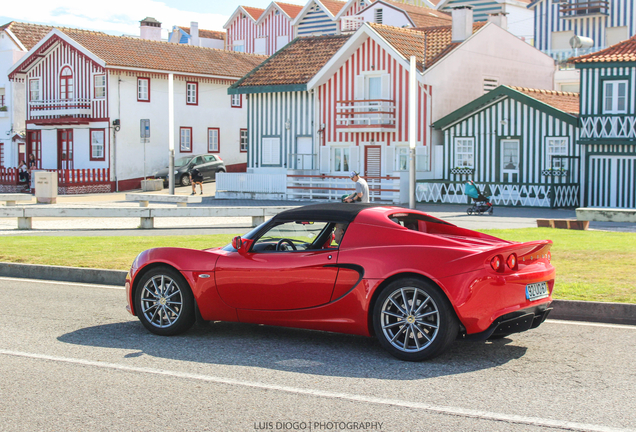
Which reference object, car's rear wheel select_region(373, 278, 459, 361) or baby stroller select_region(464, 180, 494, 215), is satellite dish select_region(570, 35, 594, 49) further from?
car's rear wheel select_region(373, 278, 459, 361)

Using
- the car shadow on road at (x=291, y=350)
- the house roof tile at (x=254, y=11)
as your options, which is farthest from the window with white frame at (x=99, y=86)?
the car shadow on road at (x=291, y=350)

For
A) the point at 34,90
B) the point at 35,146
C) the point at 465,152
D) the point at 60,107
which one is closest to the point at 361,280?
the point at 465,152

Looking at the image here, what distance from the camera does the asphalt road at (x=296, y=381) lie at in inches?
204

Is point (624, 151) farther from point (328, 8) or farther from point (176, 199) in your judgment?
point (328, 8)

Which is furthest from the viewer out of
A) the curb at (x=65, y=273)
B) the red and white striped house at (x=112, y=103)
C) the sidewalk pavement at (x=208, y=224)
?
the red and white striped house at (x=112, y=103)

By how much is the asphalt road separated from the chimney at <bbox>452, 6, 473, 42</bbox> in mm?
29024

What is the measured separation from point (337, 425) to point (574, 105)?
29859 mm

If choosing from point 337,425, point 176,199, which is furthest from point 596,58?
point 337,425

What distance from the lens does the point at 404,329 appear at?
676 centimetres

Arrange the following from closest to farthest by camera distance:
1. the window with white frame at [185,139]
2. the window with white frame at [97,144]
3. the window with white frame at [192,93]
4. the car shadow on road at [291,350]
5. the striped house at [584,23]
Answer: the car shadow on road at [291,350] → the window with white frame at [97,144] → the window with white frame at [185,139] → the window with white frame at [192,93] → the striped house at [584,23]

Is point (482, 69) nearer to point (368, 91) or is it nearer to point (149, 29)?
point (368, 91)

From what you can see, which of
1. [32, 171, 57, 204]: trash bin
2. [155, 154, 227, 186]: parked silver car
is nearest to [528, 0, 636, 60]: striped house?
[155, 154, 227, 186]: parked silver car

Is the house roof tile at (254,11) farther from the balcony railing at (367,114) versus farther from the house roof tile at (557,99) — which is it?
the house roof tile at (557,99)

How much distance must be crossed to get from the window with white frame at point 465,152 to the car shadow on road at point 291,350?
83.4ft
